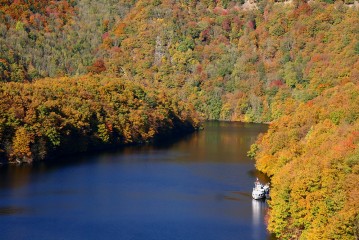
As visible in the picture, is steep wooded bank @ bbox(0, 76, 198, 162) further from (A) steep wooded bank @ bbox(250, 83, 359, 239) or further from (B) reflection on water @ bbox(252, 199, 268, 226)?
(B) reflection on water @ bbox(252, 199, 268, 226)

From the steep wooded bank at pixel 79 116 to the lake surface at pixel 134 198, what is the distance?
3.84 m

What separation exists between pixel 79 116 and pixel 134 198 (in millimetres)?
38906

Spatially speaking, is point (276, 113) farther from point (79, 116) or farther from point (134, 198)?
point (134, 198)

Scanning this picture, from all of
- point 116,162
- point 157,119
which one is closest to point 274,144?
point 116,162

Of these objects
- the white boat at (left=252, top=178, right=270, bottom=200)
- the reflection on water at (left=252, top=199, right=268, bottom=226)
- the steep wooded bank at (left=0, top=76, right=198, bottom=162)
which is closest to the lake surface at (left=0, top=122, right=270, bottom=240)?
the reflection on water at (left=252, top=199, right=268, bottom=226)

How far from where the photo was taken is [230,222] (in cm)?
6000

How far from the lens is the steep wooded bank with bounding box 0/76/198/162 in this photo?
297 ft

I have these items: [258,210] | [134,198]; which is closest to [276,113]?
[134,198]

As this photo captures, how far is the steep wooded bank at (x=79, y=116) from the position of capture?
297ft

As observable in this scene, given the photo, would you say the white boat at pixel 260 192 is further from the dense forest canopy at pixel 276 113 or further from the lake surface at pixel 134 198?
the dense forest canopy at pixel 276 113

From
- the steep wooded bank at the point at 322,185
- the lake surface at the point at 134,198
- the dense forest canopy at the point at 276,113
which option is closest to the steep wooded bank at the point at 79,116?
the dense forest canopy at the point at 276,113

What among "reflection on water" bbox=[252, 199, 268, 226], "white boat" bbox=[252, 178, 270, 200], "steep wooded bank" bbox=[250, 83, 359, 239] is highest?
"steep wooded bank" bbox=[250, 83, 359, 239]

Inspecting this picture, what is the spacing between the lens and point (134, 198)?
229 ft

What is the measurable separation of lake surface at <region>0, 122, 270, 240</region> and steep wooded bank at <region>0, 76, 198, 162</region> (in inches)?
151
